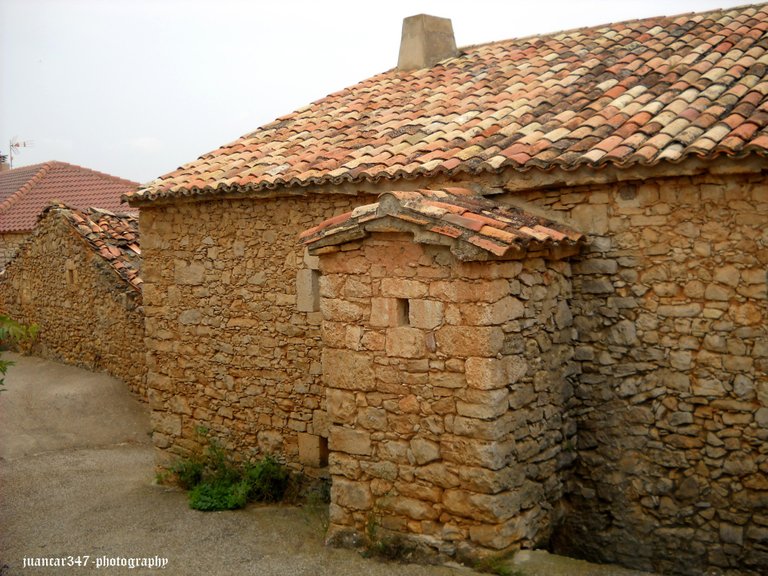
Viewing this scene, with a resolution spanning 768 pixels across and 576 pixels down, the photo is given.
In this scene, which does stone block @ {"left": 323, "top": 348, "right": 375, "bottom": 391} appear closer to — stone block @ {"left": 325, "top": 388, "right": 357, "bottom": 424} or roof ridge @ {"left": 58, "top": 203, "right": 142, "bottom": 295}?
stone block @ {"left": 325, "top": 388, "right": 357, "bottom": 424}

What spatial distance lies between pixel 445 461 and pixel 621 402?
1586 millimetres

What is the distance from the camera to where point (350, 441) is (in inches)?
247

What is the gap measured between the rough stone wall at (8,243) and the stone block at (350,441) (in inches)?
710

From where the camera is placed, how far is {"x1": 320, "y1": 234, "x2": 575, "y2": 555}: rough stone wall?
5.60 m

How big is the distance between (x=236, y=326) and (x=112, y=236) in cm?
633

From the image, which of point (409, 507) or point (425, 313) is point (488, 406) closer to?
point (425, 313)

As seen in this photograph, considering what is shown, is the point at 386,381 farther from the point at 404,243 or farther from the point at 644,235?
the point at 644,235

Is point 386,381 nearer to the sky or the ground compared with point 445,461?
nearer to the sky

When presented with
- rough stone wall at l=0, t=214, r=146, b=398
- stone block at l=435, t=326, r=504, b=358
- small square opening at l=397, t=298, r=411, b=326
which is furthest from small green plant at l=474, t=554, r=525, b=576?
rough stone wall at l=0, t=214, r=146, b=398

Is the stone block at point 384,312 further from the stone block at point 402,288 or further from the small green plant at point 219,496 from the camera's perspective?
the small green plant at point 219,496

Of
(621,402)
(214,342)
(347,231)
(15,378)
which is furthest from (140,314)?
(621,402)

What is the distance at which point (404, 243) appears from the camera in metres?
5.89

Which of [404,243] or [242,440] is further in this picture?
[242,440]

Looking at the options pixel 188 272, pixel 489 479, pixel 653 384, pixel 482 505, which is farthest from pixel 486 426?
pixel 188 272
